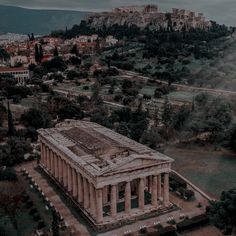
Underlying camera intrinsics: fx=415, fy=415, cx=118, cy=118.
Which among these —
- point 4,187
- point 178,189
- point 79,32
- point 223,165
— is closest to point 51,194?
point 4,187

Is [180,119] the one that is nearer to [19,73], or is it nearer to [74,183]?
[74,183]

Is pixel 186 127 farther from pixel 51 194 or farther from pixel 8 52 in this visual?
pixel 8 52

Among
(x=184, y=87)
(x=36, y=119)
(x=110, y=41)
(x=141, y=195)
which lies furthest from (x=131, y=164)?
(x=110, y=41)

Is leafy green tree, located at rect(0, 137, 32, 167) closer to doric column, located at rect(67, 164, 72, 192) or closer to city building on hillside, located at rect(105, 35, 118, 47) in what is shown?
doric column, located at rect(67, 164, 72, 192)

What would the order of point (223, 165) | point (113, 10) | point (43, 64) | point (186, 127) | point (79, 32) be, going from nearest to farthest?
point (223, 165) < point (186, 127) < point (43, 64) < point (79, 32) < point (113, 10)

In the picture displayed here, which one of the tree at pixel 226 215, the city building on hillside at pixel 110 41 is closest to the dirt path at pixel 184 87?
the city building on hillside at pixel 110 41

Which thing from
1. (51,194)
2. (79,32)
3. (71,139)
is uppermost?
(79,32)

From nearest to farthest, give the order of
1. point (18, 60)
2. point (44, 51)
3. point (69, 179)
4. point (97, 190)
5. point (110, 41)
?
point (97, 190)
point (69, 179)
point (18, 60)
point (44, 51)
point (110, 41)
